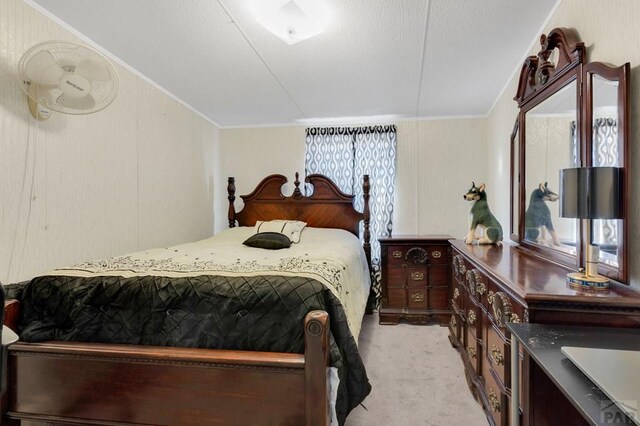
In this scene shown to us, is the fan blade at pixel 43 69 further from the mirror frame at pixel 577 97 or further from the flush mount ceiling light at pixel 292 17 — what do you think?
the mirror frame at pixel 577 97

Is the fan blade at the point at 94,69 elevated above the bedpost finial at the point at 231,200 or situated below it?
above

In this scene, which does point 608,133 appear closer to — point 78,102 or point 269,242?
point 269,242

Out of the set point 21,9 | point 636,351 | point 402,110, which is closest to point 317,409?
point 636,351

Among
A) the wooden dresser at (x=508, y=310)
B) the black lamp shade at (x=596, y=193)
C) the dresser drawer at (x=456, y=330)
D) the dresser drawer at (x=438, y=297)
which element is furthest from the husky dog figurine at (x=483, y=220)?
the black lamp shade at (x=596, y=193)

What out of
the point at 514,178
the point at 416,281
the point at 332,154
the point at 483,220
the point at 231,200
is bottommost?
the point at 416,281

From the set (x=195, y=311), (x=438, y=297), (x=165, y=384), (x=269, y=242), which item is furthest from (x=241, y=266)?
(x=438, y=297)

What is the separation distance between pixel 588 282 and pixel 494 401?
0.75 meters

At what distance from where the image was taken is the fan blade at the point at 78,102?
1695 millimetres

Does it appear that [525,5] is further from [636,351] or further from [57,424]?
[57,424]

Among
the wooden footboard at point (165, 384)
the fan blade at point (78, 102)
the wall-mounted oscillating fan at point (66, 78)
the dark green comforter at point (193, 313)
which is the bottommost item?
the wooden footboard at point (165, 384)

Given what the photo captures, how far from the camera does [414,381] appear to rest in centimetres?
208

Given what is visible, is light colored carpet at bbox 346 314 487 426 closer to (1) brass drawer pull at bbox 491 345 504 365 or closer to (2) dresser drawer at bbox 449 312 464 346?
(2) dresser drawer at bbox 449 312 464 346

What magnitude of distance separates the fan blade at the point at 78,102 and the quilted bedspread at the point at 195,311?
92 cm

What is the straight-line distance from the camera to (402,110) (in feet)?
11.4
